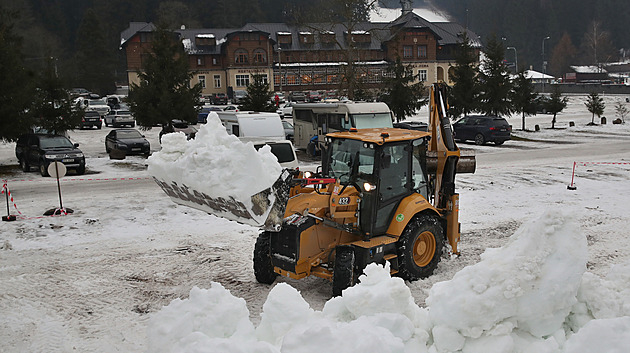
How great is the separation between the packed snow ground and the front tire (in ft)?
0.66

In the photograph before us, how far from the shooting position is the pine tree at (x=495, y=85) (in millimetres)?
33719

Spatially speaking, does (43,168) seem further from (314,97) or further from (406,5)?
(406,5)

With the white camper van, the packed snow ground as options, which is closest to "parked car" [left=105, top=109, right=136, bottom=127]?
the white camper van

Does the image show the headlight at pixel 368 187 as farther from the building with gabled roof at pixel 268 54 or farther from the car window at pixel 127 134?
the building with gabled roof at pixel 268 54

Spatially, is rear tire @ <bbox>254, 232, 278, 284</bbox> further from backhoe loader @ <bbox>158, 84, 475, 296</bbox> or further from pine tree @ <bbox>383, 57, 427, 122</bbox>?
pine tree @ <bbox>383, 57, 427, 122</bbox>

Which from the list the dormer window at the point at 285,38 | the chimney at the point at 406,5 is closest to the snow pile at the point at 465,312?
the chimney at the point at 406,5

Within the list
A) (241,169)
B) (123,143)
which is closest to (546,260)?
(241,169)

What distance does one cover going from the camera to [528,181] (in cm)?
1878

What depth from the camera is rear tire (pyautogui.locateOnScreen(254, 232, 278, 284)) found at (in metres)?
9.18

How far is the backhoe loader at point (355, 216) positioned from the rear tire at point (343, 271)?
0.05 ft

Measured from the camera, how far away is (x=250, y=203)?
6988 millimetres

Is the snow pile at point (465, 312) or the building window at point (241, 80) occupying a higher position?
the building window at point (241, 80)

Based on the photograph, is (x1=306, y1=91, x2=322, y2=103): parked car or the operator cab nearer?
the operator cab

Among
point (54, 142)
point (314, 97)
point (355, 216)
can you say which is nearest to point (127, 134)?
point (54, 142)
